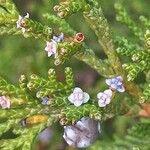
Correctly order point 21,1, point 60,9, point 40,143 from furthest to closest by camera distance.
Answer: point 21,1 → point 40,143 → point 60,9

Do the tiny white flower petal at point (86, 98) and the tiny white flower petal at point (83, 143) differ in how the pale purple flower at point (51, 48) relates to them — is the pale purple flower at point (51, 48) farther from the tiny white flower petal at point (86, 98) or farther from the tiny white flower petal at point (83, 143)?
the tiny white flower petal at point (83, 143)

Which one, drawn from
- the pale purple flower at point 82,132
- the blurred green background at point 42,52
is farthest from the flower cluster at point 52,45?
the blurred green background at point 42,52

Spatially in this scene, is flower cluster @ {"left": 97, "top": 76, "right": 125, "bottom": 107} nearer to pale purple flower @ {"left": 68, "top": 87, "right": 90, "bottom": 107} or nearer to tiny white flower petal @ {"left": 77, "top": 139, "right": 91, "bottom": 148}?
pale purple flower @ {"left": 68, "top": 87, "right": 90, "bottom": 107}

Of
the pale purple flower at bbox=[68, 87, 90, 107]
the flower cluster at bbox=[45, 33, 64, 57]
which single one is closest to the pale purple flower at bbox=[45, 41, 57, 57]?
the flower cluster at bbox=[45, 33, 64, 57]

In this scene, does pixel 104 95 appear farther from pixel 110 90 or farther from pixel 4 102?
pixel 4 102

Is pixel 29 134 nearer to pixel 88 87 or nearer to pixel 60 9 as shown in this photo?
pixel 60 9

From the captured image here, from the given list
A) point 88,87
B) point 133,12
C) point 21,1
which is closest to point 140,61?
point 88,87
